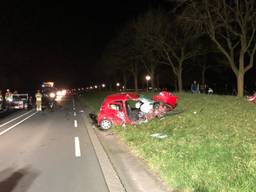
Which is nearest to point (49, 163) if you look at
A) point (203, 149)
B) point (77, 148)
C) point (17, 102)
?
point (77, 148)

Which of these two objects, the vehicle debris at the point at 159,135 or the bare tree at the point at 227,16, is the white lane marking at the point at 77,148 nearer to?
the vehicle debris at the point at 159,135

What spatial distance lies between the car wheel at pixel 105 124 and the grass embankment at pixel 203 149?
100 centimetres

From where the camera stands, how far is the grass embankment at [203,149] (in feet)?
26.9

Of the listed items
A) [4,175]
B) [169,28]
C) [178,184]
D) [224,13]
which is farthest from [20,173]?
[169,28]

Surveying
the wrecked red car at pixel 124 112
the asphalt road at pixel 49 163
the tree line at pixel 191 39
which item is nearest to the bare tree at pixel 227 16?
the tree line at pixel 191 39

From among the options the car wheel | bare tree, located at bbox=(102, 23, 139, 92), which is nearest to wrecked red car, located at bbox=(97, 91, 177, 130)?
the car wheel

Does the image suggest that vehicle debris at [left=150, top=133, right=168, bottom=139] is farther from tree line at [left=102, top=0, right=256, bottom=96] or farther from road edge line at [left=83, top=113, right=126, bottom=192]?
tree line at [left=102, top=0, right=256, bottom=96]

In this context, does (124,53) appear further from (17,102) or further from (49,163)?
(49,163)

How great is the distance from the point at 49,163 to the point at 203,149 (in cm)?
393

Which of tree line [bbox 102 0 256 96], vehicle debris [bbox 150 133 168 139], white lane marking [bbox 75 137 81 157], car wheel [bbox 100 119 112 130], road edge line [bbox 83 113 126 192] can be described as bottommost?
road edge line [bbox 83 113 126 192]

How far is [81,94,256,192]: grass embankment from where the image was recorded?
8195 millimetres

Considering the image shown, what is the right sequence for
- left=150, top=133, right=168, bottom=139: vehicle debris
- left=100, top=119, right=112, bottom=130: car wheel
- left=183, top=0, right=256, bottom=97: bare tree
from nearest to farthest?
left=150, top=133, right=168, bottom=139: vehicle debris, left=100, top=119, right=112, bottom=130: car wheel, left=183, top=0, right=256, bottom=97: bare tree

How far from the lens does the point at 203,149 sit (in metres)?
10.8

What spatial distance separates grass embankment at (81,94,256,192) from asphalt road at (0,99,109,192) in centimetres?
140
